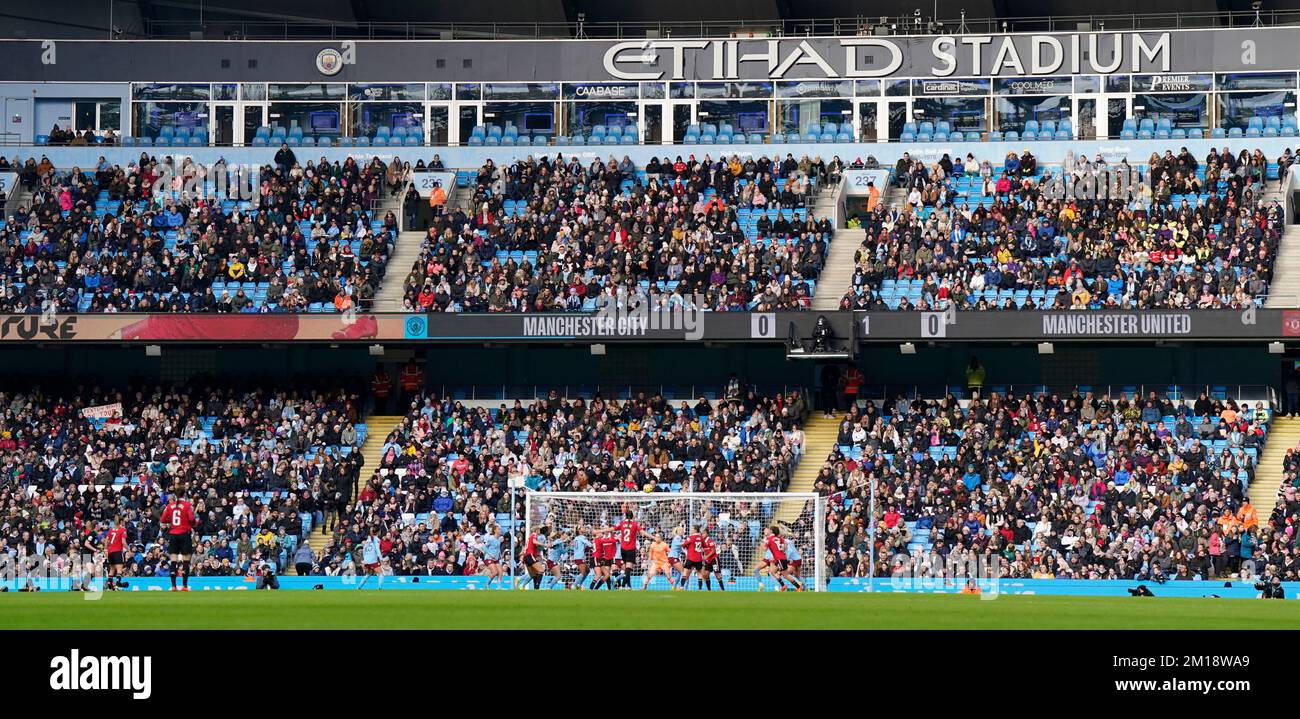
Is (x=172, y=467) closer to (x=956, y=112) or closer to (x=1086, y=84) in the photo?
(x=956, y=112)

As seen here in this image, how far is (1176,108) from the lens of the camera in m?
48.9

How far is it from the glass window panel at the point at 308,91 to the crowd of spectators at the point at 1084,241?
1611cm

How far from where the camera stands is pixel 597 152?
4916 cm

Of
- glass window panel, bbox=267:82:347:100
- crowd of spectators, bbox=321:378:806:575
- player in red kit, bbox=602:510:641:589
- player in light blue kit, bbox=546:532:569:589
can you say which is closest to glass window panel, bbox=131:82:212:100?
glass window panel, bbox=267:82:347:100

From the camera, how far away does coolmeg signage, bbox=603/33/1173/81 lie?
4928 cm

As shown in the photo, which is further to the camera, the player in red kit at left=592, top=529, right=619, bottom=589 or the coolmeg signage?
the coolmeg signage

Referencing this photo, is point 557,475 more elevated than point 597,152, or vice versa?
point 597,152

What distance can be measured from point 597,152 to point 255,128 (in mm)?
9950

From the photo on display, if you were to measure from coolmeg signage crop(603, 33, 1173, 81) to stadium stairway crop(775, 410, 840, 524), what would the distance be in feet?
40.9

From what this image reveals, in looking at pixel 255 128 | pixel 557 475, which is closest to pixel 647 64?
pixel 255 128

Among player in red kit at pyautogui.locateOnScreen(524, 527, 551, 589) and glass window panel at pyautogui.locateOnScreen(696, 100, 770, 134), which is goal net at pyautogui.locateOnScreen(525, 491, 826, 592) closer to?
player in red kit at pyautogui.locateOnScreen(524, 527, 551, 589)

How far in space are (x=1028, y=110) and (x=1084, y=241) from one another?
8.81 metres

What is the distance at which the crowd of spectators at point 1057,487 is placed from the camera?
111 feet
